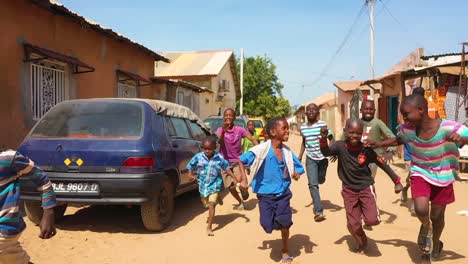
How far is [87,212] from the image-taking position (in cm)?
616

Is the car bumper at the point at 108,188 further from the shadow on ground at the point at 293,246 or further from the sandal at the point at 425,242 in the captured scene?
the sandal at the point at 425,242

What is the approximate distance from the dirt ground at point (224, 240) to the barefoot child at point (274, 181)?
41 cm

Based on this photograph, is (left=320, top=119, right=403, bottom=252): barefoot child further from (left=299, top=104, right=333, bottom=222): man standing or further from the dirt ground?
(left=299, top=104, right=333, bottom=222): man standing

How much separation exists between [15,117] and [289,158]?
581 cm

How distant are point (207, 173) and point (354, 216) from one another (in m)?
1.95

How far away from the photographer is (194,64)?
2891 cm

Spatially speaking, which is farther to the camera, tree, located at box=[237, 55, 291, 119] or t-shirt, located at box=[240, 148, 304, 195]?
Result: tree, located at box=[237, 55, 291, 119]

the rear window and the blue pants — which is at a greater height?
the rear window

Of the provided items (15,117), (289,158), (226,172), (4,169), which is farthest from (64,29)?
(4,169)

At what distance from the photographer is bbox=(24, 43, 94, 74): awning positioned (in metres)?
7.87

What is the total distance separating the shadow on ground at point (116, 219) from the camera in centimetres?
532

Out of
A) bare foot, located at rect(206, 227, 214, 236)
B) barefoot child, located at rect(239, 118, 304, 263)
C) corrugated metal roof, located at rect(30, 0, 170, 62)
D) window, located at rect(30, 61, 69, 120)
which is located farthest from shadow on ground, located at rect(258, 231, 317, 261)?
corrugated metal roof, located at rect(30, 0, 170, 62)

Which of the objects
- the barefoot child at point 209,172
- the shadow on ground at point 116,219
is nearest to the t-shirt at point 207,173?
the barefoot child at point 209,172

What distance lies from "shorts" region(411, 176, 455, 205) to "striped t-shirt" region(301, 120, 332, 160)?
6.81ft
